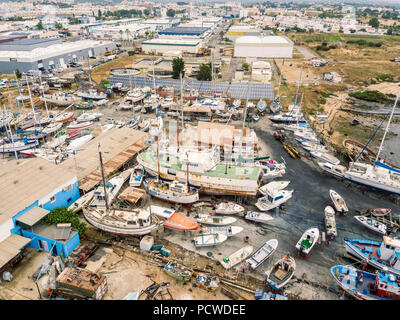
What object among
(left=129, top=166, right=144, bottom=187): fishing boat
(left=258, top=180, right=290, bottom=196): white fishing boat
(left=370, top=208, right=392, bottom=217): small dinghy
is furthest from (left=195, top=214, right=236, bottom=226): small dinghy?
(left=370, top=208, right=392, bottom=217): small dinghy

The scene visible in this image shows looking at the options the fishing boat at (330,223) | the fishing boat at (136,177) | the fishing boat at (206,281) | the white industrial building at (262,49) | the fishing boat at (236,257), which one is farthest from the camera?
the white industrial building at (262,49)

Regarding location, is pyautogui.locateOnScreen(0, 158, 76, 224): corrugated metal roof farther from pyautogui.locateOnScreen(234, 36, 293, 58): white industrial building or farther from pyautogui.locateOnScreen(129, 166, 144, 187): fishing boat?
pyautogui.locateOnScreen(234, 36, 293, 58): white industrial building

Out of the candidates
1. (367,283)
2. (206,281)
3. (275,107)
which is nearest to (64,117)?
(275,107)

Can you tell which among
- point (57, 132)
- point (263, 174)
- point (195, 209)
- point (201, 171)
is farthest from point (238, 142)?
point (57, 132)

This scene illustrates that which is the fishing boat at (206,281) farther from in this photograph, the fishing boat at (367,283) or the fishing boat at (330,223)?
the fishing boat at (330,223)

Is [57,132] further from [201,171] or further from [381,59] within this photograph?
[381,59]

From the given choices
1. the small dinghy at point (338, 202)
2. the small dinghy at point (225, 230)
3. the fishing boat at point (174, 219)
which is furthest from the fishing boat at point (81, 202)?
the small dinghy at point (338, 202)
